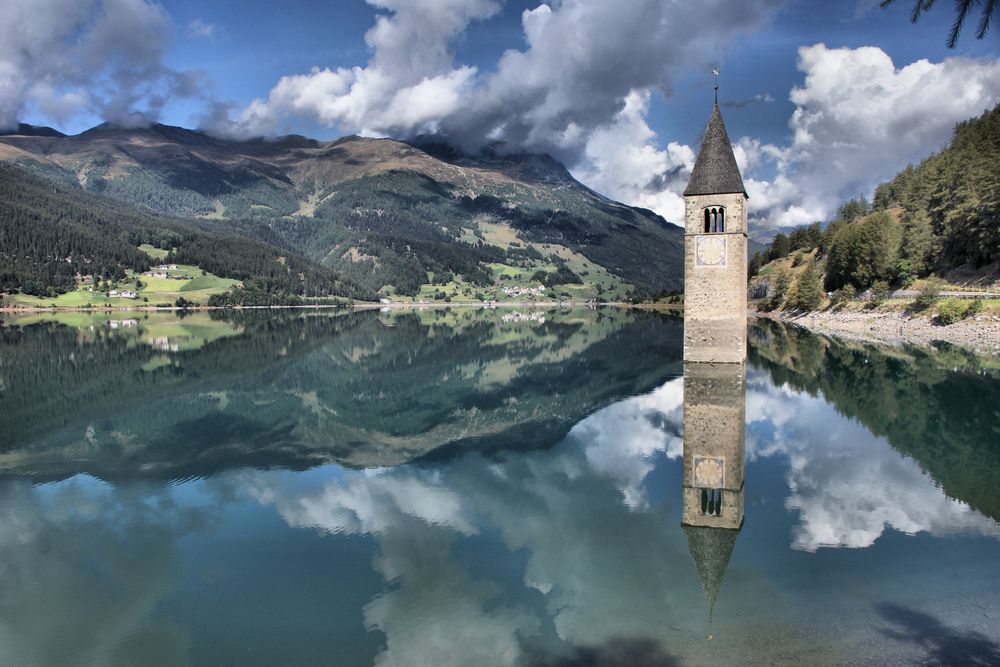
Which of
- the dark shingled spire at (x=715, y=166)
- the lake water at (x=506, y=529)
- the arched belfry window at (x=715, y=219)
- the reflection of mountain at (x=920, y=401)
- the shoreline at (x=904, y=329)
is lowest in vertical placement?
the lake water at (x=506, y=529)

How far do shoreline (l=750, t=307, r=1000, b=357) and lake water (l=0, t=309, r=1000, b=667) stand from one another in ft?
85.5

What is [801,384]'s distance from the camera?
122 feet

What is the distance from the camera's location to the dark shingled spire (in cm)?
4034

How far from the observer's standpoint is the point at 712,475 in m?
19.5

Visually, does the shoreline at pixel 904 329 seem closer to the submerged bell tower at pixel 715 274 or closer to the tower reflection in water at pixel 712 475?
the submerged bell tower at pixel 715 274

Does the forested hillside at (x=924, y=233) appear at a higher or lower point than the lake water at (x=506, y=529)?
higher

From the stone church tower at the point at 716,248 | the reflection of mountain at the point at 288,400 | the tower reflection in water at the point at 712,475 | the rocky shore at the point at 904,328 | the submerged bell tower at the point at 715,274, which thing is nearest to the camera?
the tower reflection in water at the point at 712,475

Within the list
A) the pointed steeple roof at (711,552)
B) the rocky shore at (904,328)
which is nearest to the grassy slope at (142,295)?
the rocky shore at (904,328)

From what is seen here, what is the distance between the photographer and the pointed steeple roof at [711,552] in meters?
12.1

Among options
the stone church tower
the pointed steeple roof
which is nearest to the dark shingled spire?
the stone church tower

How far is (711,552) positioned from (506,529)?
4.72 meters

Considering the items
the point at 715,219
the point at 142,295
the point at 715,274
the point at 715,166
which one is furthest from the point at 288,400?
the point at 142,295

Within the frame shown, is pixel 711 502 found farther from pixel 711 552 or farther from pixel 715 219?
pixel 715 219

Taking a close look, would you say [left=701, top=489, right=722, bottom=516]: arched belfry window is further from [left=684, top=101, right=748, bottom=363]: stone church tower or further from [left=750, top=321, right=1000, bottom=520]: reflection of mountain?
[left=684, top=101, right=748, bottom=363]: stone church tower
